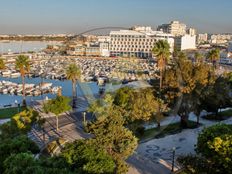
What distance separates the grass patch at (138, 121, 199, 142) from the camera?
2615 centimetres

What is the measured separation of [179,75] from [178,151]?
726 cm

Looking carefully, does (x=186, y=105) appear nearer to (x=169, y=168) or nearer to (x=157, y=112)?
(x=157, y=112)

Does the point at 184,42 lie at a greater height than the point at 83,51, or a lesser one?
greater

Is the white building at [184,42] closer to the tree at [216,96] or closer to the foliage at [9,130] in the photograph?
the tree at [216,96]

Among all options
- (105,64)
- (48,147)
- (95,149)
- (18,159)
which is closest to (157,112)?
(48,147)

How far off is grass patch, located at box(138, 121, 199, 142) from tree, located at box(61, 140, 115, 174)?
41.5 feet

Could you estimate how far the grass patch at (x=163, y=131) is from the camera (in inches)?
1030

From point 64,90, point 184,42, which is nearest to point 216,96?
point 64,90

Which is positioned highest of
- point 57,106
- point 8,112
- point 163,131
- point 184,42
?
point 184,42

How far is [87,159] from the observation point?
12.7 m

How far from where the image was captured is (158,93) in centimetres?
2920

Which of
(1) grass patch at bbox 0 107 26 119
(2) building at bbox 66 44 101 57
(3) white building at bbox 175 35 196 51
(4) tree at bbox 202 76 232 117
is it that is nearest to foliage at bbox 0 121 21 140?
(1) grass patch at bbox 0 107 26 119

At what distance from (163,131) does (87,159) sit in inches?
620

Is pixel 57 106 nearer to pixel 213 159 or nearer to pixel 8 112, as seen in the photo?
pixel 8 112
